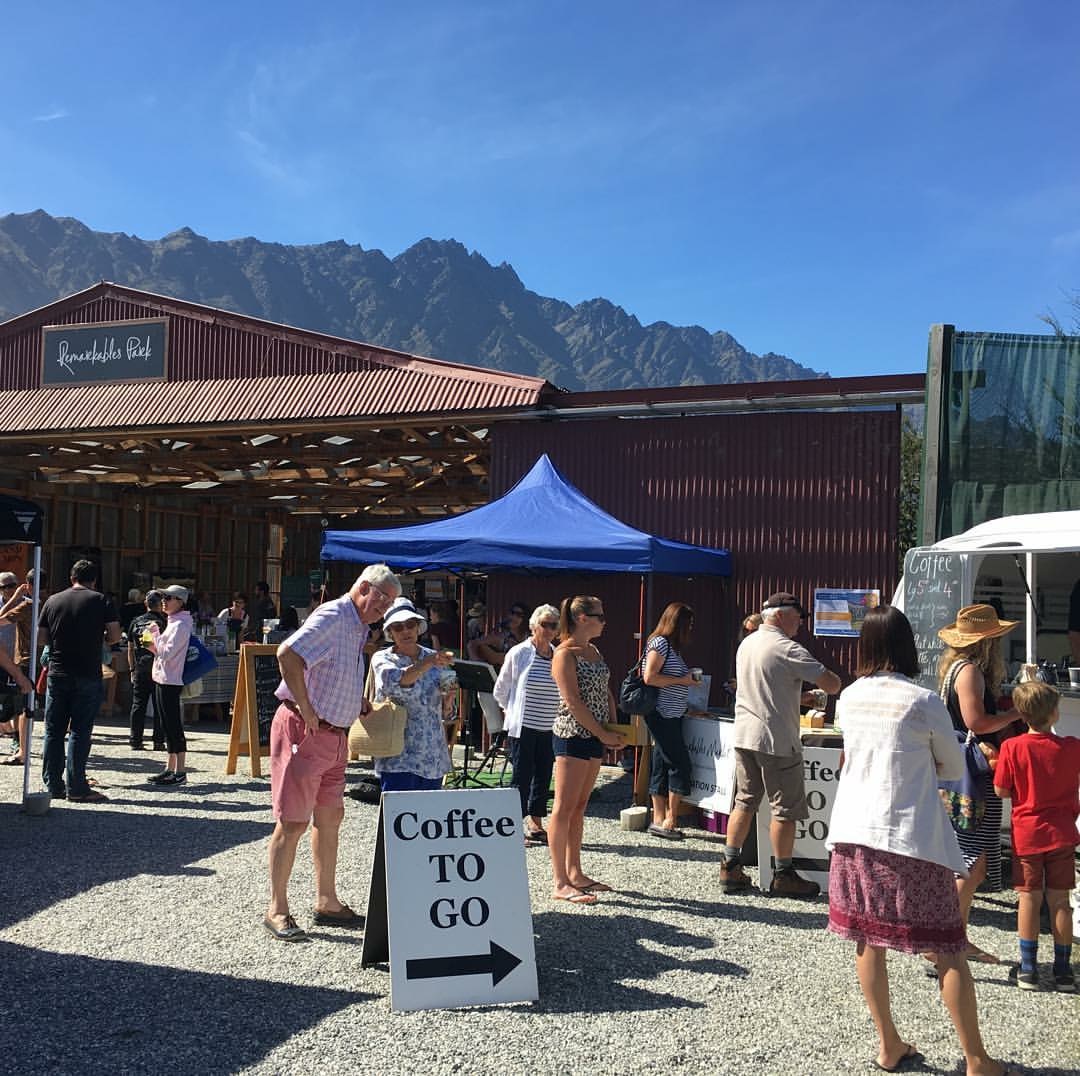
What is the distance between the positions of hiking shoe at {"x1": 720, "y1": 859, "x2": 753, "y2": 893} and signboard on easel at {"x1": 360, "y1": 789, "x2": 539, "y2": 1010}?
193cm

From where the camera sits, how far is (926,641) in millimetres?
7406

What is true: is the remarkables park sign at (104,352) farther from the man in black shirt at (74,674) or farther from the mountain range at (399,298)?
the mountain range at (399,298)

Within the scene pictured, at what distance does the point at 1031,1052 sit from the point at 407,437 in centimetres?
1145

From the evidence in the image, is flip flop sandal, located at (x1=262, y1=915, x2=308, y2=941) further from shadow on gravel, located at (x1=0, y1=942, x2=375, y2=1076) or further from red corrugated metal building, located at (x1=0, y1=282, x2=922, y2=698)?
red corrugated metal building, located at (x1=0, y1=282, x2=922, y2=698)

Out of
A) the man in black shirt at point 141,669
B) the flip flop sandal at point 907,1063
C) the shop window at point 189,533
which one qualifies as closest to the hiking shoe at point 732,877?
the flip flop sandal at point 907,1063

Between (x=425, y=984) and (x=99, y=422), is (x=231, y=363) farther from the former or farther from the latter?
(x=425, y=984)

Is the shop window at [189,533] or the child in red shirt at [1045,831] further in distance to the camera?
the shop window at [189,533]

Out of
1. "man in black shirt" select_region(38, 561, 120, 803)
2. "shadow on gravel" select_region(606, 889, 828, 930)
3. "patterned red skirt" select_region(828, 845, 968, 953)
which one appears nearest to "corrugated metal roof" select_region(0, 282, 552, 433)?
"man in black shirt" select_region(38, 561, 120, 803)

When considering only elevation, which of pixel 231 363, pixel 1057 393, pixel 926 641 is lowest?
pixel 926 641

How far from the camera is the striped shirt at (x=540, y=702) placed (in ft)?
21.1

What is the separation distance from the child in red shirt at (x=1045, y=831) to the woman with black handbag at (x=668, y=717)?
8.65 ft

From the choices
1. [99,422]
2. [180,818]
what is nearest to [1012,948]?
[180,818]

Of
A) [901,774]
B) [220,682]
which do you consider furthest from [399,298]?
[901,774]

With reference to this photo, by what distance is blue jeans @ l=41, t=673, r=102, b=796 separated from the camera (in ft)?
26.3
